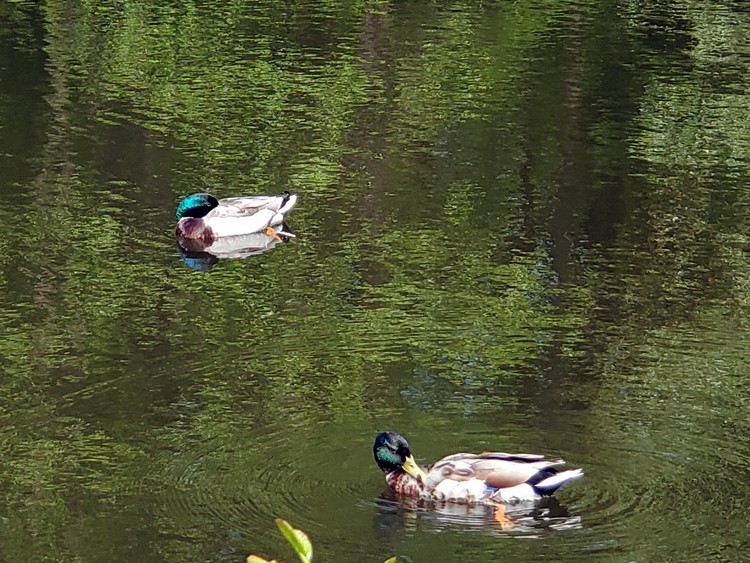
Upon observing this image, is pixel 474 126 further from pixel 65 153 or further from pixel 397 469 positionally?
pixel 397 469

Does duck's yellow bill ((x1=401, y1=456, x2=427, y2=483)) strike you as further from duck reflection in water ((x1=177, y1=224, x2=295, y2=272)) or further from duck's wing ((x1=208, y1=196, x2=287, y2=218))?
duck's wing ((x1=208, y1=196, x2=287, y2=218))

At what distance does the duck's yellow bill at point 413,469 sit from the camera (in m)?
7.66

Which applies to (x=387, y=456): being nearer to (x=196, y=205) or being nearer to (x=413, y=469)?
(x=413, y=469)

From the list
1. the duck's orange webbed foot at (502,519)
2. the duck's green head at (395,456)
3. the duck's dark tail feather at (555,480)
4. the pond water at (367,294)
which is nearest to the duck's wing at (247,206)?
the pond water at (367,294)

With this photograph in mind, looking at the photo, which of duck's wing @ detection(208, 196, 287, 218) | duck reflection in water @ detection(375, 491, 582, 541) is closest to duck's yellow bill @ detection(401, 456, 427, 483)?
duck reflection in water @ detection(375, 491, 582, 541)

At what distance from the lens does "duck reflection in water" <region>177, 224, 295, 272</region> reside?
11836 mm

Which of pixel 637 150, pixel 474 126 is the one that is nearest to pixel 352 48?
pixel 474 126

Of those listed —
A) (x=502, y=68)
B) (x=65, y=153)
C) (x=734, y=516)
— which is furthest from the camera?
(x=502, y=68)

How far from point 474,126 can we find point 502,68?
3.01 metres

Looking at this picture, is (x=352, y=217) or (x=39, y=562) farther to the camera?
(x=352, y=217)

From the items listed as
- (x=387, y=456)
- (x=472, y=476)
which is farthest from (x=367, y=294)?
(x=472, y=476)

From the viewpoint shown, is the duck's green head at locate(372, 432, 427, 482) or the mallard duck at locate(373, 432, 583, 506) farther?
the duck's green head at locate(372, 432, 427, 482)

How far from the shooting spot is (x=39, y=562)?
23.1ft

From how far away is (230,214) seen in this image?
40.5 feet
